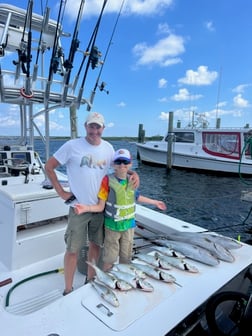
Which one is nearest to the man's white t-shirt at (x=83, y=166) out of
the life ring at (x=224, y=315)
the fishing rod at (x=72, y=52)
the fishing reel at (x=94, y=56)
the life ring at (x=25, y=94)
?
the life ring at (x=224, y=315)

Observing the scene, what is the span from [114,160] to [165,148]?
1508 centimetres

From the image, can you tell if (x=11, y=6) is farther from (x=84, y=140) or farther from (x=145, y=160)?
(x=145, y=160)

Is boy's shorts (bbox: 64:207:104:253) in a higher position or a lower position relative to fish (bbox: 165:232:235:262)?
higher

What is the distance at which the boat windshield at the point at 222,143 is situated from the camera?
13871 mm

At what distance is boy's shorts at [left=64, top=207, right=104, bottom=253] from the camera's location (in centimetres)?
193

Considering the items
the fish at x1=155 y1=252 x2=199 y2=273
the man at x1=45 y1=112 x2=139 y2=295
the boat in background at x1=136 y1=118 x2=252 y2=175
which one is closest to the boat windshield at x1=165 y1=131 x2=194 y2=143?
the boat in background at x1=136 y1=118 x2=252 y2=175

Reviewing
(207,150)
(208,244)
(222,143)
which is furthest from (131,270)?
(207,150)

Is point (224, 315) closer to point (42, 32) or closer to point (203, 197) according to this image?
point (42, 32)

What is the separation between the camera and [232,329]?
4.50 feet

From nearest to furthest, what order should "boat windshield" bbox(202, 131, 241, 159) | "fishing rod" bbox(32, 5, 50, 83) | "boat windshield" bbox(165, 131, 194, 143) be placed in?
1. "fishing rod" bbox(32, 5, 50, 83)
2. "boat windshield" bbox(202, 131, 241, 159)
3. "boat windshield" bbox(165, 131, 194, 143)

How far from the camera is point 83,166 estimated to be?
1888mm

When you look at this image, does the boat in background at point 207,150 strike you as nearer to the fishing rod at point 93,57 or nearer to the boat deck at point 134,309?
the fishing rod at point 93,57

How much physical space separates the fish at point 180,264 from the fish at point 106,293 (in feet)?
1.67

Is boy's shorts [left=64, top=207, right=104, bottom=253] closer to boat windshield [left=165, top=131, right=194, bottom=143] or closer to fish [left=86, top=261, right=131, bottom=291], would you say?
fish [left=86, top=261, right=131, bottom=291]
